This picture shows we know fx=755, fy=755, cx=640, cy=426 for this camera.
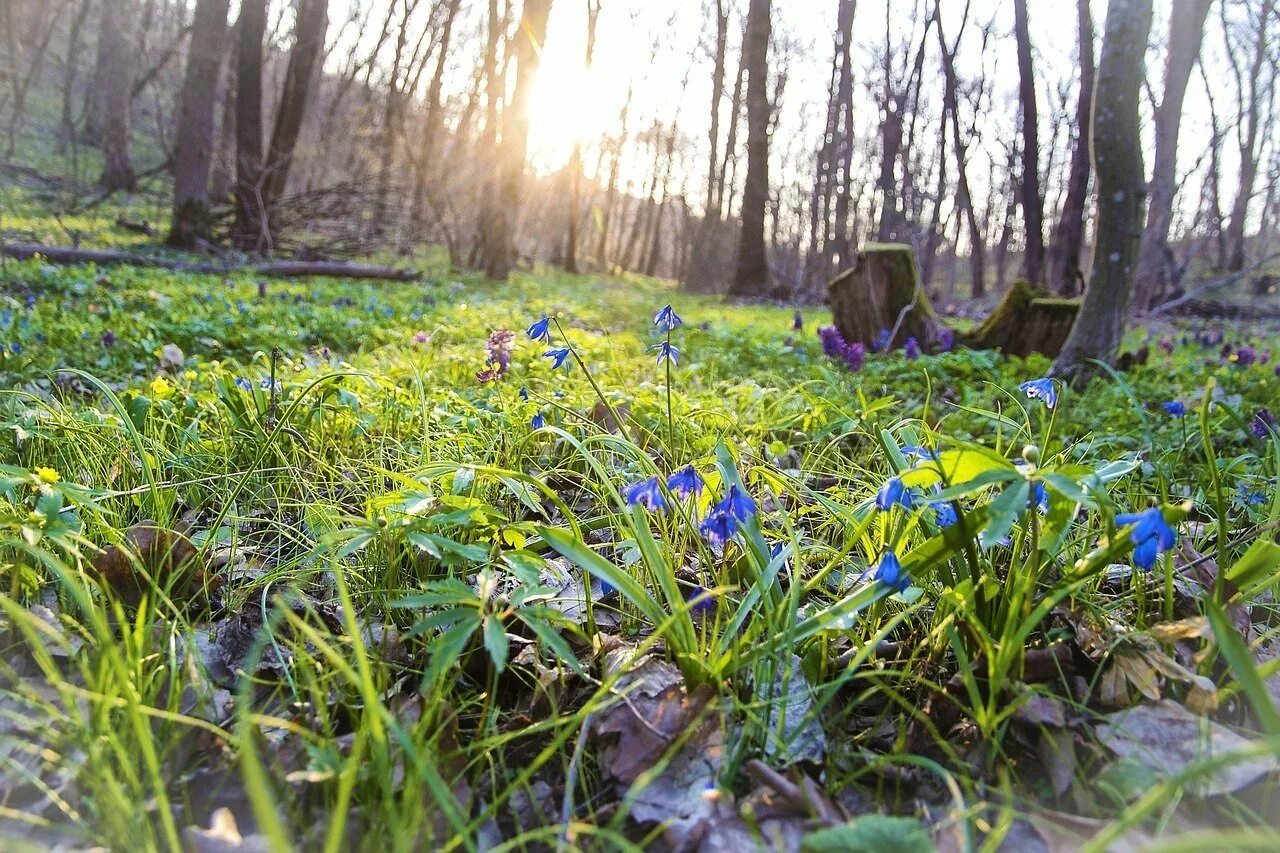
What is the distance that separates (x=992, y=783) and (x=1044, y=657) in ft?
0.83

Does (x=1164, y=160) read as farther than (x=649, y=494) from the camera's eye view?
Yes

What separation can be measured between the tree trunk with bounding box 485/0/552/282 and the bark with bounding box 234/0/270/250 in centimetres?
355

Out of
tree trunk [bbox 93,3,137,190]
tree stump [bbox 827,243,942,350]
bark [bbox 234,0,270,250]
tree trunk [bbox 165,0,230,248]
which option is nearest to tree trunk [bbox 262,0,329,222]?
bark [bbox 234,0,270,250]

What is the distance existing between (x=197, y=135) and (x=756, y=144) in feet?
30.2

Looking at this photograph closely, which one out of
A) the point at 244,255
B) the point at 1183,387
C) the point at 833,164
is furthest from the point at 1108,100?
the point at 833,164

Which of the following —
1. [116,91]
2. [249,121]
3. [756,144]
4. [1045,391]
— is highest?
[116,91]

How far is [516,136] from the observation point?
38.5ft

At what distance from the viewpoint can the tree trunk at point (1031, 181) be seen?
1045 centimetres

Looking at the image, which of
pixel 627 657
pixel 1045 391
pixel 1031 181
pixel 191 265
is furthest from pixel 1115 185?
pixel 191 265

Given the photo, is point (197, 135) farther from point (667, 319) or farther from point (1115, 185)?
point (667, 319)

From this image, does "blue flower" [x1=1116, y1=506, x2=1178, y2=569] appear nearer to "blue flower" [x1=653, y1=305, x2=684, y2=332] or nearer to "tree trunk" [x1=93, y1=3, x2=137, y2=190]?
"blue flower" [x1=653, y1=305, x2=684, y2=332]

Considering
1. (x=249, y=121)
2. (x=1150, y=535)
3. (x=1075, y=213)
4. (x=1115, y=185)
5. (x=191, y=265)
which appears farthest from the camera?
(x=249, y=121)

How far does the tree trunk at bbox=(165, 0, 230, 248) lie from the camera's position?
11.2 metres

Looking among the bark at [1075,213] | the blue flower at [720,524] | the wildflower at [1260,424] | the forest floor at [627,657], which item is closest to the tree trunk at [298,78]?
the bark at [1075,213]
